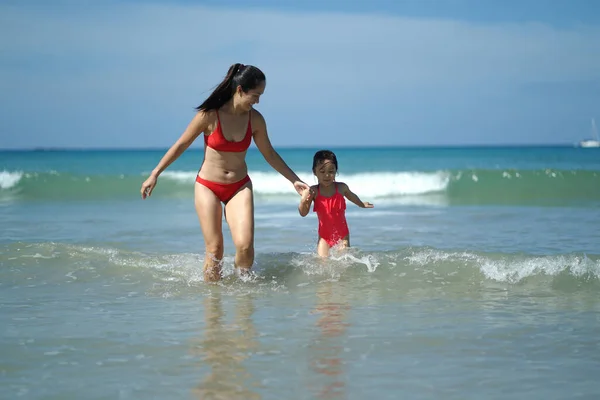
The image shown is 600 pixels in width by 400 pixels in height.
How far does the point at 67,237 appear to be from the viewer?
10766mm

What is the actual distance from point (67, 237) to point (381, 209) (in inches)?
298

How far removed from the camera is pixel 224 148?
625 centimetres

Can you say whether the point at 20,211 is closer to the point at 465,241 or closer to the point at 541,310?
the point at 465,241

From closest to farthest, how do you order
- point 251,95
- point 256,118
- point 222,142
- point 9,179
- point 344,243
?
point 251,95, point 222,142, point 256,118, point 344,243, point 9,179

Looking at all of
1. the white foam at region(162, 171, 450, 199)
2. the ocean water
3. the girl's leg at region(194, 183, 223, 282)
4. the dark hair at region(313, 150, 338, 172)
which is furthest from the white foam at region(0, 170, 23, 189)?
the girl's leg at region(194, 183, 223, 282)

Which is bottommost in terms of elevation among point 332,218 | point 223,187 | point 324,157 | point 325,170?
point 332,218

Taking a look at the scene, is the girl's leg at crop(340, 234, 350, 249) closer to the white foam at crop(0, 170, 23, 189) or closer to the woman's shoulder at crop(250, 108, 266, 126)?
the woman's shoulder at crop(250, 108, 266, 126)

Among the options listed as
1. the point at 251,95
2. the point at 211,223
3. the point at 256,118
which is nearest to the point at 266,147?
the point at 256,118

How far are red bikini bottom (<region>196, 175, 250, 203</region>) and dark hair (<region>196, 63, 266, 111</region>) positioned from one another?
65 cm

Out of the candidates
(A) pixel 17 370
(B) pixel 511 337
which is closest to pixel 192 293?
(A) pixel 17 370

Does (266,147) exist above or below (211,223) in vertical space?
above

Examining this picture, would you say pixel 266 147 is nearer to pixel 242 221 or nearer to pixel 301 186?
pixel 301 186

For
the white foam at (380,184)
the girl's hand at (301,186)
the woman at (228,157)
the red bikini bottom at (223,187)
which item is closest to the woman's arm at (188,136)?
the woman at (228,157)

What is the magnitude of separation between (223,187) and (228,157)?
268 millimetres
